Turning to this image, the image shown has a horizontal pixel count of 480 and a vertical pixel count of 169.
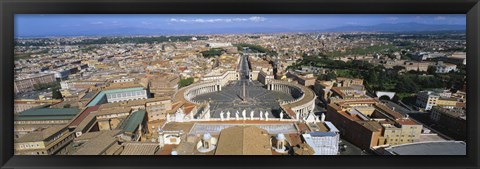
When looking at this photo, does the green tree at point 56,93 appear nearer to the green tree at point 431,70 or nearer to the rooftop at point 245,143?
the rooftop at point 245,143

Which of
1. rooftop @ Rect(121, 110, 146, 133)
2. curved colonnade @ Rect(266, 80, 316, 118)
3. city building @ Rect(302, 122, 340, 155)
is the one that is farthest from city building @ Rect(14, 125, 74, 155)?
curved colonnade @ Rect(266, 80, 316, 118)

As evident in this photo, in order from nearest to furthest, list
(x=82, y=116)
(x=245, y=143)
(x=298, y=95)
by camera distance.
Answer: (x=245, y=143), (x=82, y=116), (x=298, y=95)

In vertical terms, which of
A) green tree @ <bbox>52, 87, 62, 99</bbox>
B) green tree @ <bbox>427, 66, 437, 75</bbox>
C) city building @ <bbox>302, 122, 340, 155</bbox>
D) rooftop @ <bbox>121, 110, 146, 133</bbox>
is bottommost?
rooftop @ <bbox>121, 110, 146, 133</bbox>

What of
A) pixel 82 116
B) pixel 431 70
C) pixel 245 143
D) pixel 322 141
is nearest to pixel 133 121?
pixel 82 116

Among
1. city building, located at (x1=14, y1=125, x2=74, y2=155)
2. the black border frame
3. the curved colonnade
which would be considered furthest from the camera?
the curved colonnade

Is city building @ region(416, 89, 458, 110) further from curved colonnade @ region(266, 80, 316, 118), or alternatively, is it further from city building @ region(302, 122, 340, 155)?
city building @ region(302, 122, 340, 155)

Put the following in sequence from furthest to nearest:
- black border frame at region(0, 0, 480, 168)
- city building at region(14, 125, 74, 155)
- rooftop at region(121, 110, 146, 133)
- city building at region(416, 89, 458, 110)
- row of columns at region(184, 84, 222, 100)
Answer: row of columns at region(184, 84, 222, 100) < city building at region(416, 89, 458, 110) < rooftop at region(121, 110, 146, 133) < city building at region(14, 125, 74, 155) < black border frame at region(0, 0, 480, 168)

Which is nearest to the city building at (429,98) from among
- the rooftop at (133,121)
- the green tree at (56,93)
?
the rooftop at (133,121)

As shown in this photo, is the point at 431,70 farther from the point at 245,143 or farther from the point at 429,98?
the point at 245,143

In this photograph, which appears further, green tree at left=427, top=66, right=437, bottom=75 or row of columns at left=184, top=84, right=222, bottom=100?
row of columns at left=184, top=84, right=222, bottom=100

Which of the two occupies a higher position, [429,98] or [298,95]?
[429,98]
